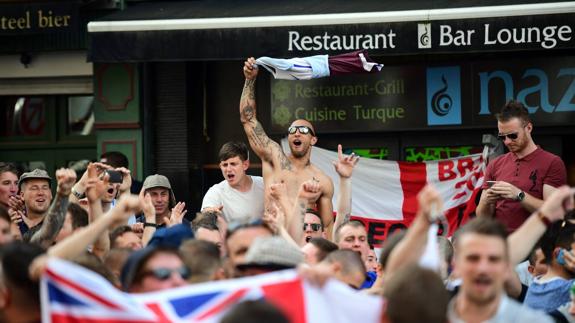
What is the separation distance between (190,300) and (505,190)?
173 inches

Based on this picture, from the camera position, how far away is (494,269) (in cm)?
571

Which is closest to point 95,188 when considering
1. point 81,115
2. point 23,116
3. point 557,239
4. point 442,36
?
point 557,239

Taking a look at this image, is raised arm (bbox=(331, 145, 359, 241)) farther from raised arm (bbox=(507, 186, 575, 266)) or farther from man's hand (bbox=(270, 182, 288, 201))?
raised arm (bbox=(507, 186, 575, 266))

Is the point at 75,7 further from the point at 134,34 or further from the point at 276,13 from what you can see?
the point at 276,13

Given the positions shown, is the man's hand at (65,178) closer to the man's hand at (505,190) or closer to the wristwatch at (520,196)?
the man's hand at (505,190)

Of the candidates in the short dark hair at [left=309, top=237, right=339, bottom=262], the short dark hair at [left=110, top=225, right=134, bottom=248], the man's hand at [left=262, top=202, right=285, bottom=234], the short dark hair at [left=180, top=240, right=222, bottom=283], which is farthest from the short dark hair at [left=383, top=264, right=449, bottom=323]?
the short dark hair at [left=110, top=225, right=134, bottom=248]

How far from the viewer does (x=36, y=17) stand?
14.7 metres

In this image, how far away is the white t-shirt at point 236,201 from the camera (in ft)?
35.2

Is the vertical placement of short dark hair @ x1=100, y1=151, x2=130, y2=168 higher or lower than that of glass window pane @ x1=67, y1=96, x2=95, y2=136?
lower

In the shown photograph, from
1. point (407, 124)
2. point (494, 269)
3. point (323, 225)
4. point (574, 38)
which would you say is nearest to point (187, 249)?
point (494, 269)

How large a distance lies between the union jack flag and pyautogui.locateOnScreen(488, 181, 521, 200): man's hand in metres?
4.15

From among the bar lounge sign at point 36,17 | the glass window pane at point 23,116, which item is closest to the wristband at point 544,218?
the bar lounge sign at point 36,17

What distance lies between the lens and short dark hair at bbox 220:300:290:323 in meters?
4.06

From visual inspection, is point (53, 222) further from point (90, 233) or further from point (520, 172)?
point (520, 172)
